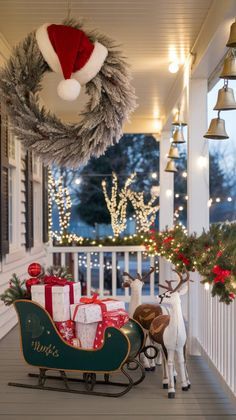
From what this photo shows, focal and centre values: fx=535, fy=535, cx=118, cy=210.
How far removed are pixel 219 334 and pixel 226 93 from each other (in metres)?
1.74

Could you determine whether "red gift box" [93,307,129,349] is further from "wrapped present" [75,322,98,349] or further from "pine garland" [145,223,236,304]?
"pine garland" [145,223,236,304]

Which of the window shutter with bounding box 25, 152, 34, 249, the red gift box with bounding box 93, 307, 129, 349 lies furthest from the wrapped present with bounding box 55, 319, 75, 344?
the window shutter with bounding box 25, 152, 34, 249

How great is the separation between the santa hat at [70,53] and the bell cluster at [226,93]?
2.68ft

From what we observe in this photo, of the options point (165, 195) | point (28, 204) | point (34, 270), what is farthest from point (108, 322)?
point (165, 195)

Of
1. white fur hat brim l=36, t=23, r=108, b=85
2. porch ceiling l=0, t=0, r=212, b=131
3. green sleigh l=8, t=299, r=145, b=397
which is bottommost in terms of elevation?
green sleigh l=8, t=299, r=145, b=397

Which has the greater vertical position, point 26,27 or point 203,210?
point 26,27

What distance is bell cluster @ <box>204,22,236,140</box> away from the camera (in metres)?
3.22

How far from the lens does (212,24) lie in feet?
14.2

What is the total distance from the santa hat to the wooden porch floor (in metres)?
1.98

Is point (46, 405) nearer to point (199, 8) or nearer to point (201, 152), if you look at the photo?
point (201, 152)

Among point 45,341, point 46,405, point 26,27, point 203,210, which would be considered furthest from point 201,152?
point 46,405

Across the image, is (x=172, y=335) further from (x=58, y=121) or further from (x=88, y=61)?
→ (x=88, y=61)

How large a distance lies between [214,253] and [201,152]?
223 centimetres

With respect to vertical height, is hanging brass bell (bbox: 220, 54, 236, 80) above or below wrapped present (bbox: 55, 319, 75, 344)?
above
